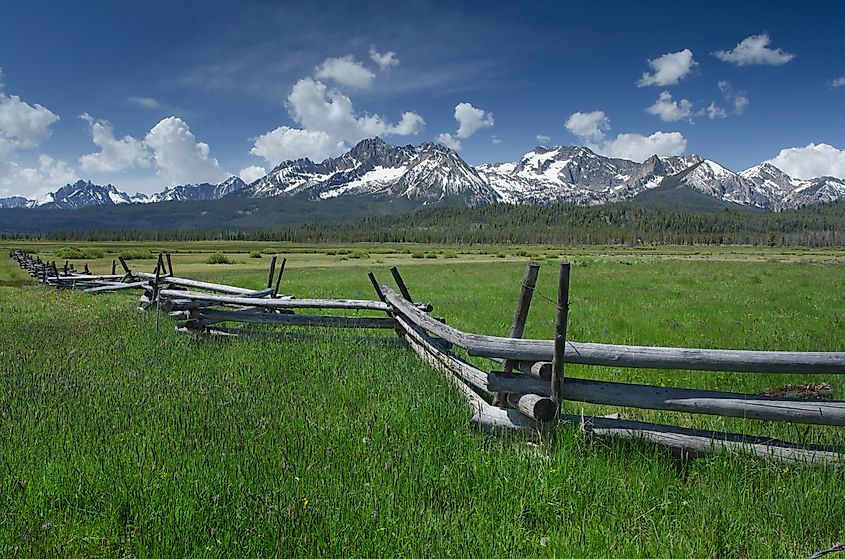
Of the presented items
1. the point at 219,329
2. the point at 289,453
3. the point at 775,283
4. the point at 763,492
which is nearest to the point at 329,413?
the point at 289,453

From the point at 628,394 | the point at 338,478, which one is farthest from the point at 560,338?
the point at 338,478

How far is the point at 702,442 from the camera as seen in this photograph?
193 inches

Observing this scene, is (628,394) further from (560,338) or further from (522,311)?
(522,311)

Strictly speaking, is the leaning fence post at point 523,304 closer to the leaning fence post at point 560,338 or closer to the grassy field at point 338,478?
the leaning fence post at point 560,338

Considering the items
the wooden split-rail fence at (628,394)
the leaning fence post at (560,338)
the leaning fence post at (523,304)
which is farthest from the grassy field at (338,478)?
the leaning fence post at (523,304)

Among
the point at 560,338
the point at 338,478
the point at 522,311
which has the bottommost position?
the point at 338,478

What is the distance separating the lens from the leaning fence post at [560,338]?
4.97 metres

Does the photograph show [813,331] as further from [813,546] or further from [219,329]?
[219,329]

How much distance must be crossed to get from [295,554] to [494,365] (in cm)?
675

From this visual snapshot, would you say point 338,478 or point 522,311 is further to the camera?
point 522,311

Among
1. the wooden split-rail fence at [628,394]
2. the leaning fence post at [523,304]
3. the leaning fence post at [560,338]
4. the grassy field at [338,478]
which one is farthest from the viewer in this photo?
the leaning fence post at [523,304]

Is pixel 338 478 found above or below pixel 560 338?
below

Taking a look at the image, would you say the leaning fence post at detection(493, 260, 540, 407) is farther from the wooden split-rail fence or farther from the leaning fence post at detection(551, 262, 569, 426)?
the leaning fence post at detection(551, 262, 569, 426)

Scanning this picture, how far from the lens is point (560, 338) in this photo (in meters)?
5.01
